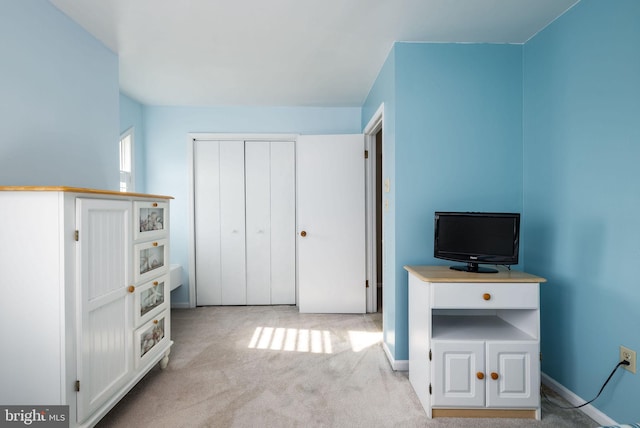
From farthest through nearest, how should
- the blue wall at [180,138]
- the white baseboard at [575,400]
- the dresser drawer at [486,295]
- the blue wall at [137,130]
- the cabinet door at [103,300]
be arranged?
the blue wall at [180,138], the blue wall at [137,130], the dresser drawer at [486,295], the white baseboard at [575,400], the cabinet door at [103,300]

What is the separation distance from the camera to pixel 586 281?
6.75 ft

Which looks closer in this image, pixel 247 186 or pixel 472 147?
pixel 472 147

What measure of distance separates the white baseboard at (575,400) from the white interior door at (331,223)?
6.35ft

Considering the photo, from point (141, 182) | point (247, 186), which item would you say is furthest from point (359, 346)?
point (141, 182)

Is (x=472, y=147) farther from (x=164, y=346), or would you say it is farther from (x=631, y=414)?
(x=164, y=346)

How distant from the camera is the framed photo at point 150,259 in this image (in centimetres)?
216

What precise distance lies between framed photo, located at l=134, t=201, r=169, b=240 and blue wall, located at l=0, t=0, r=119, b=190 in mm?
542

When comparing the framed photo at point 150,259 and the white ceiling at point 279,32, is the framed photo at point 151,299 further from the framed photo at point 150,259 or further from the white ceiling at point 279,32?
the white ceiling at point 279,32

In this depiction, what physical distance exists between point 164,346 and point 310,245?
6.09 ft

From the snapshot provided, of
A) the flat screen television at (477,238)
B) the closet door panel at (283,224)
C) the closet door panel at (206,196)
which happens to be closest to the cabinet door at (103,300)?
the flat screen television at (477,238)

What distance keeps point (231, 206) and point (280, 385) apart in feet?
7.89

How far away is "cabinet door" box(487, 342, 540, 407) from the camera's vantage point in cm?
198

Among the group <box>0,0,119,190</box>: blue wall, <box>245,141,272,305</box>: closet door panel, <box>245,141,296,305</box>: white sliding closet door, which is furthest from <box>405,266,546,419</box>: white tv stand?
<box>245,141,272,305</box>: closet door panel

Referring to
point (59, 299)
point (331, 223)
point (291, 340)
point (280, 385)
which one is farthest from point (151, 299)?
point (331, 223)
